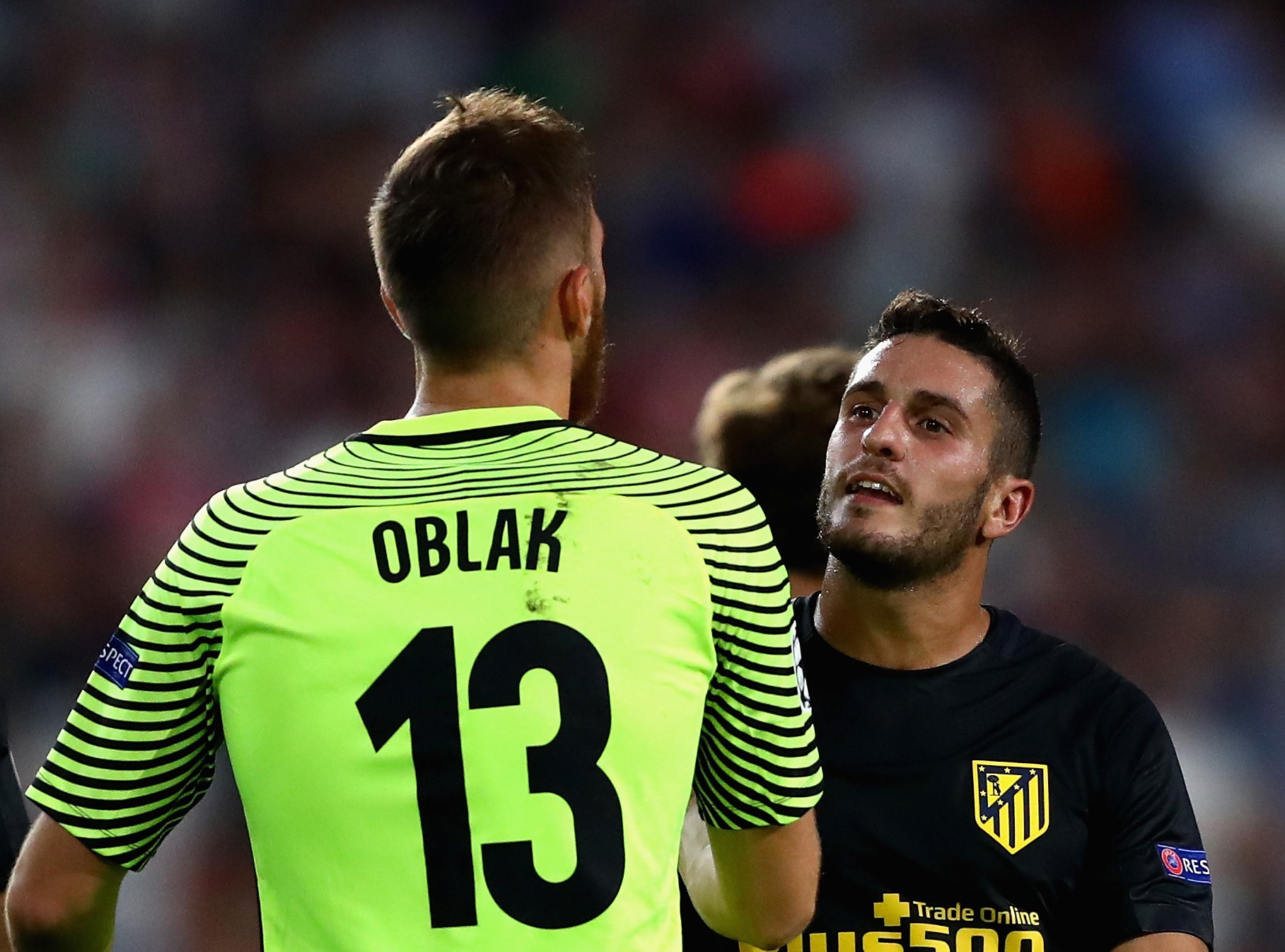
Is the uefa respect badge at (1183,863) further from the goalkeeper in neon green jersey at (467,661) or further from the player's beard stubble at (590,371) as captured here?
the player's beard stubble at (590,371)

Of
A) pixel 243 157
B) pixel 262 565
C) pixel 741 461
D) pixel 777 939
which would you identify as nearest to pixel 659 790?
pixel 777 939

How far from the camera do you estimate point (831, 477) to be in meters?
2.84

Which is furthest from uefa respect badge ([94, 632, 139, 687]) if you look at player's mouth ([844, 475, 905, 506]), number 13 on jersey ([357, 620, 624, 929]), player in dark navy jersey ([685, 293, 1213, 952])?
player's mouth ([844, 475, 905, 506])

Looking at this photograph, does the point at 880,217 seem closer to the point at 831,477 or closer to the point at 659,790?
the point at 831,477

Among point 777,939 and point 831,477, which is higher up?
point 831,477

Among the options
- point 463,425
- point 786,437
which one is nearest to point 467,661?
point 463,425

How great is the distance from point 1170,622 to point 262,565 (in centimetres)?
466

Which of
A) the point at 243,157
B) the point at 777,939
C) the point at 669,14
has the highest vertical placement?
the point at 669,14

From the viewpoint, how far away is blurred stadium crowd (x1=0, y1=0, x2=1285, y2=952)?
6020 mm

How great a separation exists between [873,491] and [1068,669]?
0.46 m

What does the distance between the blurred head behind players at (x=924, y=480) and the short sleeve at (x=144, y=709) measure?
1.30 meters

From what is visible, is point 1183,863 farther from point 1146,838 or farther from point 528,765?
point 528,765

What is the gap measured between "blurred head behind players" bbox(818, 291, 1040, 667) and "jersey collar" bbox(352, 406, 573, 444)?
107cm

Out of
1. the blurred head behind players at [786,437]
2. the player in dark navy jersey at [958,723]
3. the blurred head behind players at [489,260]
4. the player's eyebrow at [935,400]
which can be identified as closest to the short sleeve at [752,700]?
the blurred head behind players at [489,260]
